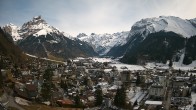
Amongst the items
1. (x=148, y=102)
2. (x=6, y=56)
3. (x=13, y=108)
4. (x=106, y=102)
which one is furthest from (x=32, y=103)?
(x=6, y=56)

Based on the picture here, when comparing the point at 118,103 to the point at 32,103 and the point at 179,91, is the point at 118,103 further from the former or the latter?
the point at 179,91

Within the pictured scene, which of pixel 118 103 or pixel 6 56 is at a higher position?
pixel 6 56

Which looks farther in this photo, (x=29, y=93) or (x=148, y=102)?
(x=148, y=102)

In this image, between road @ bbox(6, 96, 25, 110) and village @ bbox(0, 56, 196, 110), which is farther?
village @ bbox(0, 56, 196, 110)

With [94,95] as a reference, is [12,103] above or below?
above

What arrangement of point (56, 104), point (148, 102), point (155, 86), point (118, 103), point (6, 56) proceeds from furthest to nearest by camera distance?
point (6, 56) → point (155, 86) → point (148, 102) → point (118, 103) → point (56, 104)

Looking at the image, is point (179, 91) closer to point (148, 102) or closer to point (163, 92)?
point (163, 92)

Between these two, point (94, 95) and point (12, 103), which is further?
point (94, 95)

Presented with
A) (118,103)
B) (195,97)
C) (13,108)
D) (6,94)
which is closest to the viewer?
(13,108)

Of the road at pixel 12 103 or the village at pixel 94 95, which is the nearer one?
the road at pixel 12 103
